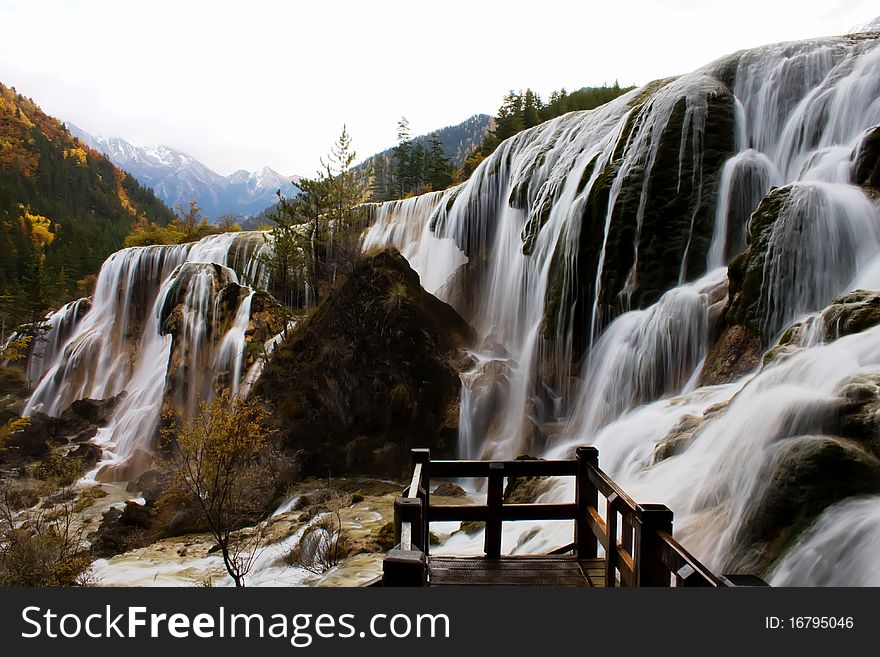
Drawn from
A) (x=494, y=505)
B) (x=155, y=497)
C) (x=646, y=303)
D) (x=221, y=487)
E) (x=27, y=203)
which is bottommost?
(x=155, y=497)

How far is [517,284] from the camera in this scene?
2000cm

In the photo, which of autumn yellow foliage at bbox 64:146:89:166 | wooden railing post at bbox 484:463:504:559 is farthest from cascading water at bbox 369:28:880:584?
autumn yellow foliage at bbox 64:146:89:166

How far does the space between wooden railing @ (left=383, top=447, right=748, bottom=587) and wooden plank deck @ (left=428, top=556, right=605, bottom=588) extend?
15 centimetres

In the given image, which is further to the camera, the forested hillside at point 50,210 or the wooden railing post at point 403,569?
the forested hillside at point 50,210

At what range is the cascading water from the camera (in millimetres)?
6734

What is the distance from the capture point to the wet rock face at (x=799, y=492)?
16.9 feet

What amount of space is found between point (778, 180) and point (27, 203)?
4027 inches

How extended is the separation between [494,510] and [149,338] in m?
36.3

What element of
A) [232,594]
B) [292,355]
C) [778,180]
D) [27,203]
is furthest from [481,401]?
[27,203]

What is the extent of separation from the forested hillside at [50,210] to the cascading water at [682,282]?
1760 inches

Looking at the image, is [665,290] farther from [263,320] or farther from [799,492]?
[263,320]

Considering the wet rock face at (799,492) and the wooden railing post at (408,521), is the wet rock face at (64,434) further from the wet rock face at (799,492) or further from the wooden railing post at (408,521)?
the wet rock face at (799,492)

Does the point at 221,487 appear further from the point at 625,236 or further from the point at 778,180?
the point at 778,180

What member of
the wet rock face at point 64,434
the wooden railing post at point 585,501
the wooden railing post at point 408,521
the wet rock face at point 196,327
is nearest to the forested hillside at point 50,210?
the wet rock face at point 64,434
